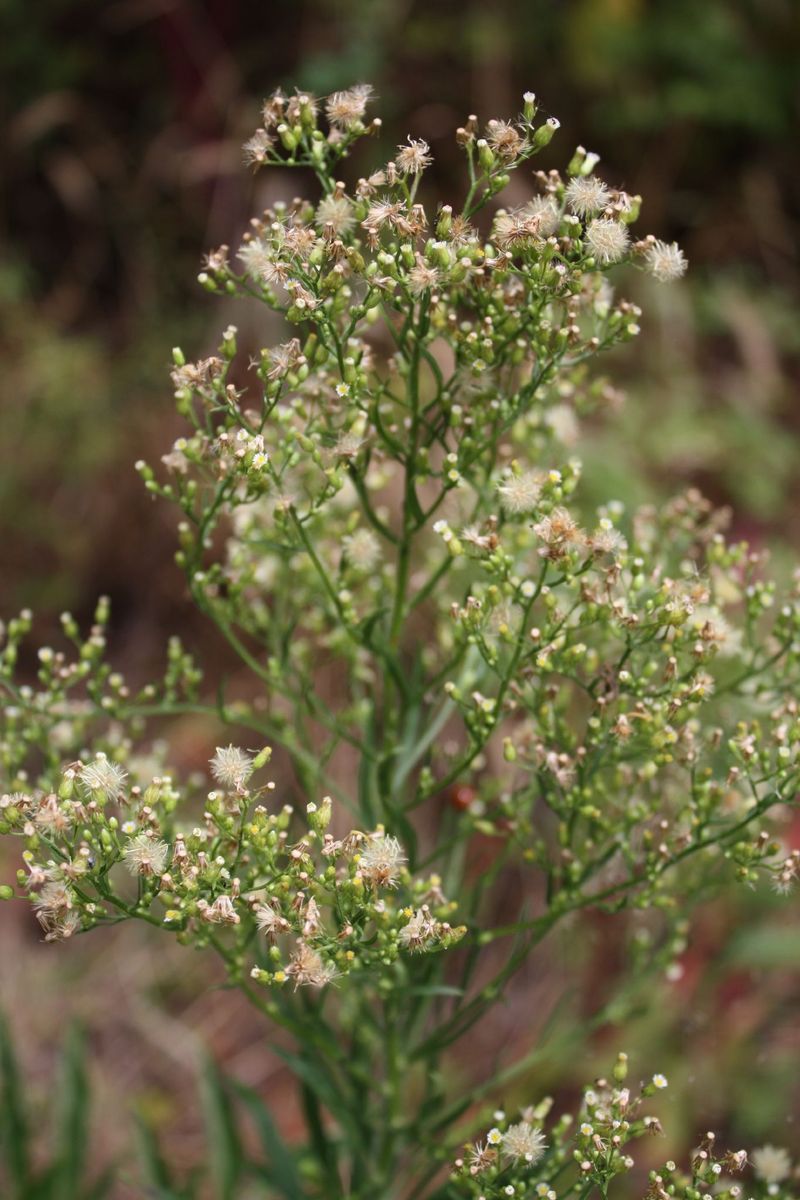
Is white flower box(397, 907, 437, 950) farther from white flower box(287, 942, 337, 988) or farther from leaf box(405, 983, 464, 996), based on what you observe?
leaf box(405, 983, 464, 996)

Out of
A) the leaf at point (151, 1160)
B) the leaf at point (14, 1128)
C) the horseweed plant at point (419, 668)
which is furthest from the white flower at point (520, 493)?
the leaf at point (14, 1128)

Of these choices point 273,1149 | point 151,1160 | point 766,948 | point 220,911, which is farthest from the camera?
point 766,948

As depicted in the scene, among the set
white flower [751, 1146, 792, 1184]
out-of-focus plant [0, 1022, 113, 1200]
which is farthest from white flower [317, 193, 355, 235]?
out-of-focus plant [0, 1022, 113, 1200]

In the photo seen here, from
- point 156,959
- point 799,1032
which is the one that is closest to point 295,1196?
point 799,1032

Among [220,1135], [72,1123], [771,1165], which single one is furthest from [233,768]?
[72,1123]

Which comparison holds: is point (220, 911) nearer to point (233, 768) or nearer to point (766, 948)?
point (233, 768)

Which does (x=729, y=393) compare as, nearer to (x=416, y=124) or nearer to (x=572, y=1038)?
(x=416, y=124)
